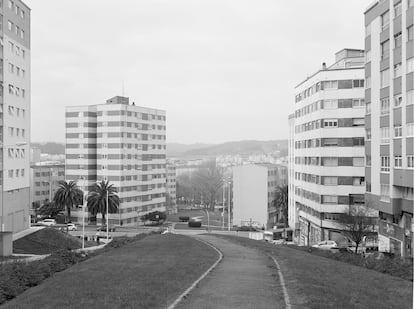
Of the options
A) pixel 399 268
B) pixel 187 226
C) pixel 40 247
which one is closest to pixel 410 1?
pixel 399 268

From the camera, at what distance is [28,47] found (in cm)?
5784

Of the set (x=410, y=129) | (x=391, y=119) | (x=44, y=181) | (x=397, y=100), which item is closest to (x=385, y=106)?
(x=391, y=119)

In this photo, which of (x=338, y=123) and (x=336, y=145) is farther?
(x=336, y=145)

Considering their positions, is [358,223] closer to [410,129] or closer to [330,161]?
[410,129]

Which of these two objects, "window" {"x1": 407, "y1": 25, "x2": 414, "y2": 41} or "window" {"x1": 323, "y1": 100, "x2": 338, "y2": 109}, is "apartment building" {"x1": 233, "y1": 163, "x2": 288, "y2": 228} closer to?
"window" {"x1": 323, "y1": 100, "x2": 338, "y2": 109}

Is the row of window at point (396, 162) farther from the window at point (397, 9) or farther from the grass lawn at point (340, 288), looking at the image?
the grass lawn at point (340, 288)

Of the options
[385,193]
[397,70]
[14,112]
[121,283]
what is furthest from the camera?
[14,112]

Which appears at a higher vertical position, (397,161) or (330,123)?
(330,123)

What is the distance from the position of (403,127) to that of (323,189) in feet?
79.3

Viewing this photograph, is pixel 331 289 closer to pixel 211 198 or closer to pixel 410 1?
pixel 410 1

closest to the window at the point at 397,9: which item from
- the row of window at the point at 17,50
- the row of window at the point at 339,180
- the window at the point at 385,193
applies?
the window at the point at 385,193

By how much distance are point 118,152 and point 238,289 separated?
78.2 m

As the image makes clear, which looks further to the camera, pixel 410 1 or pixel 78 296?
pixel 410 1

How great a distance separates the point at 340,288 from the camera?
17797 mm
